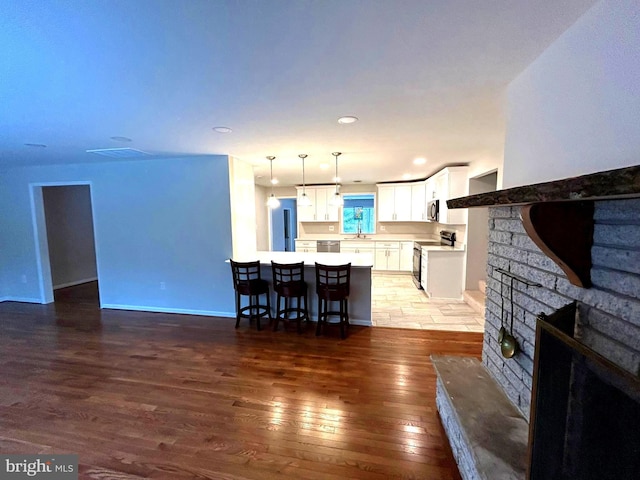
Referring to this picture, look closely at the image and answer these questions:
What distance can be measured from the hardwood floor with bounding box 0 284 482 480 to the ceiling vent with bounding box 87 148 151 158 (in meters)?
2.44

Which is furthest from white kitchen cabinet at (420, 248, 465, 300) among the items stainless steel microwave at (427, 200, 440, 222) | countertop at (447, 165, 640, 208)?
countertop at (447, 165, 640, 208)

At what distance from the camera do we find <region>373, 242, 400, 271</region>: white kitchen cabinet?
6957 mm

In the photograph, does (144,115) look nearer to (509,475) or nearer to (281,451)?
(281,451)

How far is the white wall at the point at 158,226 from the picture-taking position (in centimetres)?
412

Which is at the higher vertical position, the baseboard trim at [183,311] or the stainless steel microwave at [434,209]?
the stainless steel microwave at [434,209]

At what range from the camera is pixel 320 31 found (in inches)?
49.4

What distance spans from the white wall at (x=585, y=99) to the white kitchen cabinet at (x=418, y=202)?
5102mm

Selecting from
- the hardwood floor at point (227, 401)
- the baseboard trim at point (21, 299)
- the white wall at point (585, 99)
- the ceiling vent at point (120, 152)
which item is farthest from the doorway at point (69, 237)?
the white wall at point (585, 99)

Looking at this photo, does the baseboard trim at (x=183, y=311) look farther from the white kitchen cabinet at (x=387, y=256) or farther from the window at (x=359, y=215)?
the window at (x=359, y=215)

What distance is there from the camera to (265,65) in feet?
5.04

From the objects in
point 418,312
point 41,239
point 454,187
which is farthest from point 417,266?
point 41,239

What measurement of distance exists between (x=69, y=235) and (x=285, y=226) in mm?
5139

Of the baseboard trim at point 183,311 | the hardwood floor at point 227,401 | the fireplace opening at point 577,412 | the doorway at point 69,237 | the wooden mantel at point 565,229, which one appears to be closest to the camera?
the fireplace opening at point 577,412

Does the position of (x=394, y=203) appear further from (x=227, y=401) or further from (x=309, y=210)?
(x=227, y=401)
